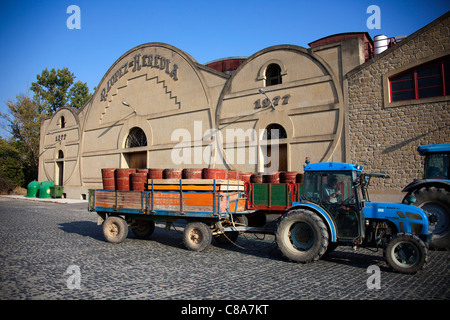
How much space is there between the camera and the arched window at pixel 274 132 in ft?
57.6

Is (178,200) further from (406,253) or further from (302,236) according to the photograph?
(406,253)

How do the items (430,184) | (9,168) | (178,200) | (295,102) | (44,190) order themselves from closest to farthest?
(178,200)
(430,184)
(295,102)
(44,190)
(9,168)

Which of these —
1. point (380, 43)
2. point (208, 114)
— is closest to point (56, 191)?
point (208, 114)

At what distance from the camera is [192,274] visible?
21.0ft

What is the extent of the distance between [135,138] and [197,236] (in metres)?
18.5

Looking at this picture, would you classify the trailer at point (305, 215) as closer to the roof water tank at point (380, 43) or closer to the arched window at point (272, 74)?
the arched window at point (272, 74)

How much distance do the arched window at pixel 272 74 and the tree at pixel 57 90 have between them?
136 ft

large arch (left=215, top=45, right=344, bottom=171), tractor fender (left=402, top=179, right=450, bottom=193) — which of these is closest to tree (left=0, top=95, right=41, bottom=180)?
large arch (left=215, top=45, right=344, bottom=171)

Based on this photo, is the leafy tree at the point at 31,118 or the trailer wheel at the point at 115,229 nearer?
the trailer wheel at the point at 115,229

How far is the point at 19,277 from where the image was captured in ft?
20.2

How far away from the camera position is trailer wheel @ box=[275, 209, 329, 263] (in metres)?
7.05

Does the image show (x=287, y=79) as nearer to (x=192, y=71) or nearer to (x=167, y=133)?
(x=192, y=71)

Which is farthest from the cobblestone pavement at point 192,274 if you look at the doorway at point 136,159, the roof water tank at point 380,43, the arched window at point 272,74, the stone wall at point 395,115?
the doorway at point 136,159

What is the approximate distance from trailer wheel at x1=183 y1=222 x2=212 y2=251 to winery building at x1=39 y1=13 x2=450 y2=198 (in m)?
8.67
